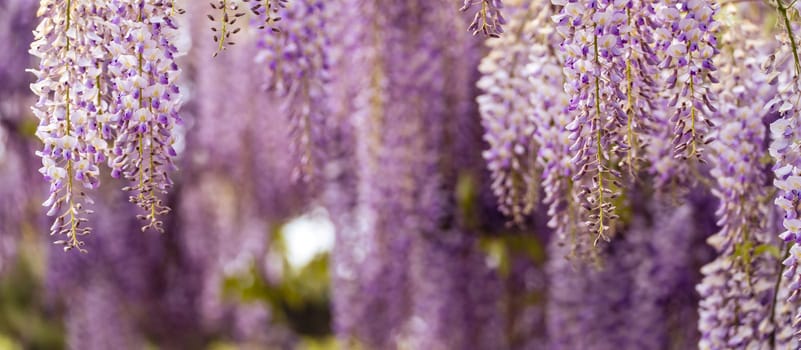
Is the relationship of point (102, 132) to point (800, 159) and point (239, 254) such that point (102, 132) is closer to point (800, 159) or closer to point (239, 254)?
point (800, 159)

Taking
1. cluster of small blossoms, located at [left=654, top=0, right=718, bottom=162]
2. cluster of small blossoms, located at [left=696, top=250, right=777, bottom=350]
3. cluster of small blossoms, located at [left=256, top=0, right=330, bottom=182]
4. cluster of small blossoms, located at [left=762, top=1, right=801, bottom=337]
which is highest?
cluster of small blossoms, located at [left=256, top=0, right=330, bottom=182]

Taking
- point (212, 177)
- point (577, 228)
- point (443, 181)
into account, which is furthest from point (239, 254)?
point (577, 228)

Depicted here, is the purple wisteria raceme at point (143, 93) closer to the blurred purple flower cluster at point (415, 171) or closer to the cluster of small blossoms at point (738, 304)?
the blurred purple flower cluster at point (415, 171)

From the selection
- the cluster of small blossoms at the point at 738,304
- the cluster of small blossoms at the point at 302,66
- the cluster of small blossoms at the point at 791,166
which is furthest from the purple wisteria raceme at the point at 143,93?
the cluster of small blossoms at the point at 738,304

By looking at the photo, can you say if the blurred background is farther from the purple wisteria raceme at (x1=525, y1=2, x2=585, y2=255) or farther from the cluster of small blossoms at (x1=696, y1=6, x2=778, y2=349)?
the cluster of small blossoms at (x1=696, y1=6, x2=778, y2=349)

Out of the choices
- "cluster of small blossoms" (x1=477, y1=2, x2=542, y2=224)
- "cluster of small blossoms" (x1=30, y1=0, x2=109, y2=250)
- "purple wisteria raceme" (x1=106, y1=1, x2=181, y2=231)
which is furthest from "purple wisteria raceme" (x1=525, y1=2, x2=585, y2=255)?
"cluster of small blossoms" (x1=30, y1=0, x2=109, y2=250)

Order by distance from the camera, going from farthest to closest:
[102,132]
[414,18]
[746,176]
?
1. [414,18]
2. [746,176]
3. [102,132]

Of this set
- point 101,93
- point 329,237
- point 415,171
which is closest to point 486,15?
point 101,93

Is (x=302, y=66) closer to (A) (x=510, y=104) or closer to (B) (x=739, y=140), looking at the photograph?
(A) (x=510, y=104)
